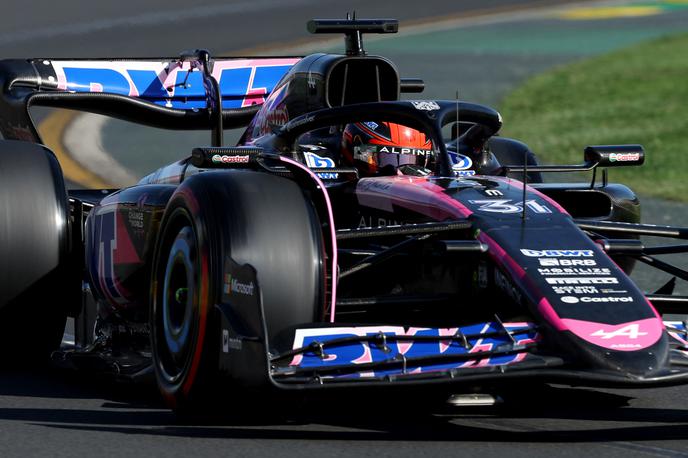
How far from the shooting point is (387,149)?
23.9 feet

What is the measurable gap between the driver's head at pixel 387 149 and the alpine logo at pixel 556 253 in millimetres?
1439

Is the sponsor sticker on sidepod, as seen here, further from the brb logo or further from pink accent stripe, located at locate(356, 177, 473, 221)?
the brb logo

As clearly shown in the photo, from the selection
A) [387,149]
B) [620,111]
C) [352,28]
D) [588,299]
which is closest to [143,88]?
[352,28]

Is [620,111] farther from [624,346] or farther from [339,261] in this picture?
[624,346]

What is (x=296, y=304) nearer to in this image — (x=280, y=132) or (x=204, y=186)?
(x=204, y=186)

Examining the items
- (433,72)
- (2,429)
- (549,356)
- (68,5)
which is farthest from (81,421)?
(68,5)

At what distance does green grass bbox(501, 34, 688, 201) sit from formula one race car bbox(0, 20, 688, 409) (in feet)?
22.0

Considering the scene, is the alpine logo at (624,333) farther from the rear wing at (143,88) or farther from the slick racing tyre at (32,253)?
the rear wing at (143,88)

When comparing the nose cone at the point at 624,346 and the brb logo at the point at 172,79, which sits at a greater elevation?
the brb logo at the point at 172,79

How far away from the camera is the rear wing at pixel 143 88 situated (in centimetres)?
870

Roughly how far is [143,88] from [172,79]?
195 mm

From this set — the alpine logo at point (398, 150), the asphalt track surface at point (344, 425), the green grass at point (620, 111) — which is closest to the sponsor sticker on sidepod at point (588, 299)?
the asphalt track surface at point (344, 425)

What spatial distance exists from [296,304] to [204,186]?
636 mm

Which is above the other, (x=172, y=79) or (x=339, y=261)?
(x=172, y=79)
